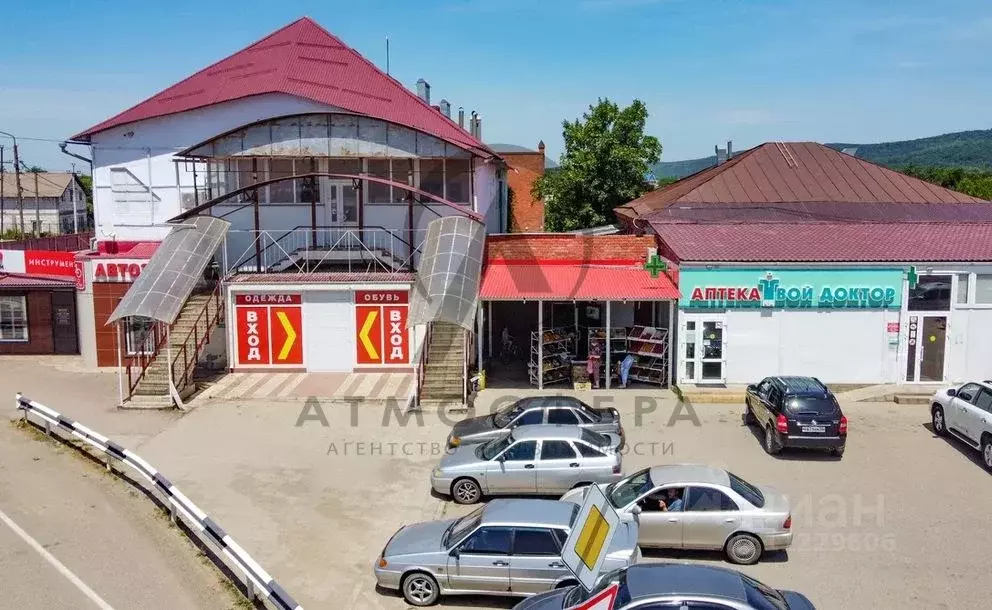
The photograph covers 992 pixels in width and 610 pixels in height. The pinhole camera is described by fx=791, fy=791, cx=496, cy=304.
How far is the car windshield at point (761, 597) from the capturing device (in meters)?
8.17

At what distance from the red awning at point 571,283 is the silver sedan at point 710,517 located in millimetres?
9339

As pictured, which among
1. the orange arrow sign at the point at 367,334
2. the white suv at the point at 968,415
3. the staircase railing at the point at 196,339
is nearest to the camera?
the white suv at the point at 968,415

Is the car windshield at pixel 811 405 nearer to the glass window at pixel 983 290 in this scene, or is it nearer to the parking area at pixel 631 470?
the parking area at pixel 631 470

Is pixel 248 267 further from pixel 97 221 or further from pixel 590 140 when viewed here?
pixel 590 140

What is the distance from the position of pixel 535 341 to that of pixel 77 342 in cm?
1619

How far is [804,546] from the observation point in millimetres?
12203

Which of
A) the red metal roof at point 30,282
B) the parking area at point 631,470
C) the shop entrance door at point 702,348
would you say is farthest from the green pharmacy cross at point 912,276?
the red metal roof at point 30,282

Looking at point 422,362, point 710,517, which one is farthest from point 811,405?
point 422,362

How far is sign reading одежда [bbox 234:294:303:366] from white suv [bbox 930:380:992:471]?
16.8m

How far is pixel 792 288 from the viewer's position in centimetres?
2091

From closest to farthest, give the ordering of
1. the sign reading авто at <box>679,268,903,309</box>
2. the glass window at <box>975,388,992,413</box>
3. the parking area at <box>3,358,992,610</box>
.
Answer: the parking area at <box>3,358,992,610</box> → the glass window at <box>975,388,992,413</box> → the sign reading авто at <box>679,268,903,309</box>

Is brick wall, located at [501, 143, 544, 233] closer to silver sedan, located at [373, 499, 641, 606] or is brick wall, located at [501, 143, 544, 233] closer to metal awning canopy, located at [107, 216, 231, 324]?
metal awning canopy, located at [107, 216, 231, 324]

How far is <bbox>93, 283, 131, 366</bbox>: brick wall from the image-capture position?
24.5 meters

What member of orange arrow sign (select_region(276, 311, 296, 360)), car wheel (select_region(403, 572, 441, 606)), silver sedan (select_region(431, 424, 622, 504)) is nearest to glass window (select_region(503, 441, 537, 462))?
silver sedan (select_region(431, 424, 622, 504))
